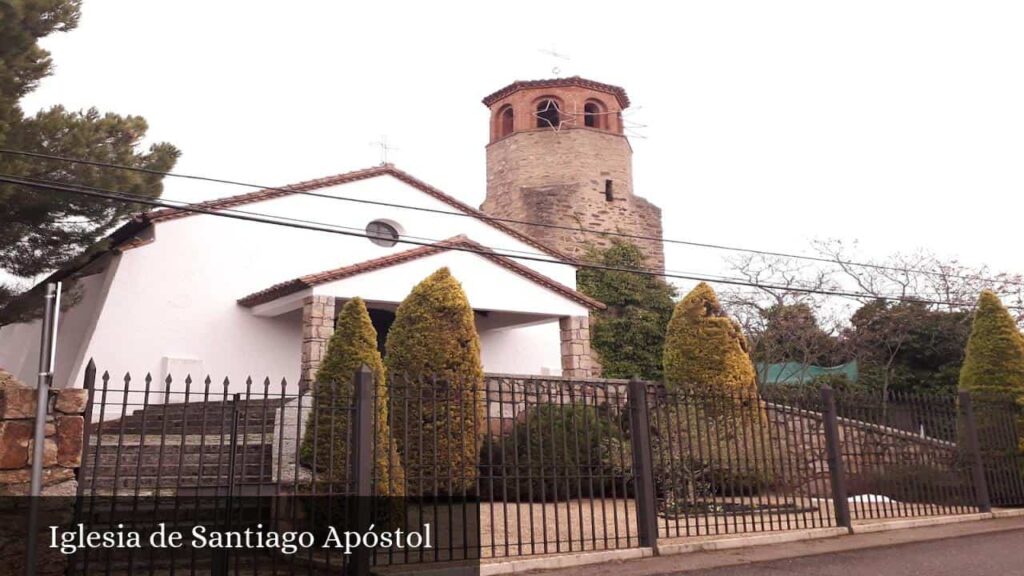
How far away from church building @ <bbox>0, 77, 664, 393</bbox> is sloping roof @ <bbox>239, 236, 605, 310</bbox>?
1.1 inches

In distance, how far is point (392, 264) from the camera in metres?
14.8

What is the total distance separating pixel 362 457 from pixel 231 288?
10.5 meters

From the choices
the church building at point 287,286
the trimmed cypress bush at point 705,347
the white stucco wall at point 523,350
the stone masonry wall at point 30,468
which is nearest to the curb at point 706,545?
the stone masonry wall at point 30,468

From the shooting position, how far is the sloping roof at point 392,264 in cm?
1395

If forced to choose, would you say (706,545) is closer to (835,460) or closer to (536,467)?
(536,467)

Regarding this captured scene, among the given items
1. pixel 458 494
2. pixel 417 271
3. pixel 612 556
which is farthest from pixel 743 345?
pixel 612 556

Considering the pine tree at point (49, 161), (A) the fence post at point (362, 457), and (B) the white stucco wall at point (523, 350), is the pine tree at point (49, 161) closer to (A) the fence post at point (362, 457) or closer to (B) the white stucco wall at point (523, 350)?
(A) the fence post at point (362, 457)

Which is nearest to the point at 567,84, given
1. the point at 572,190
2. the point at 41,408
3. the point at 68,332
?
the point at 572,190

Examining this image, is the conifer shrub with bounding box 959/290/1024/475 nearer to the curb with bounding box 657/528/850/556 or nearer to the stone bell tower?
the curb with bounding box 657/528/850/556

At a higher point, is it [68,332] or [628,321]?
[628,321]

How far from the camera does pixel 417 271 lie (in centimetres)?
1509

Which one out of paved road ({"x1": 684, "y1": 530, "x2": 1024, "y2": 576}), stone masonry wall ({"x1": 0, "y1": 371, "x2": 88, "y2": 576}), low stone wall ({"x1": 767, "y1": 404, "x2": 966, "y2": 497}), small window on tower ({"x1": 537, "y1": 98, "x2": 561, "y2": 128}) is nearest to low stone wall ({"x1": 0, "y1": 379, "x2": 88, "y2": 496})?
stone masonry wall ({"x1": 0, "y1": 371, "x2": 88, "y2": 576})

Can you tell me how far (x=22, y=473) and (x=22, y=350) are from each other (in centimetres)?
1492

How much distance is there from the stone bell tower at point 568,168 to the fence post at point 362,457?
1930cm
